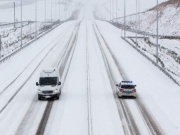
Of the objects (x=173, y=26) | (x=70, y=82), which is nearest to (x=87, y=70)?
(x=70, y=82)

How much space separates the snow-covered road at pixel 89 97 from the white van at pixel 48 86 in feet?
2.04

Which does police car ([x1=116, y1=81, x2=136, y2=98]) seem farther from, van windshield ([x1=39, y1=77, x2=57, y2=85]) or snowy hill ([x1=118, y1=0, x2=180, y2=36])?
snowy hill ([x1=118, y1=0, x2=180, y2=36])

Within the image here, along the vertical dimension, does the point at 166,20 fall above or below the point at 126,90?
above

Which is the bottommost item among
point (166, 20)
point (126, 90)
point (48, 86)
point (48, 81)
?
point (126, 90)

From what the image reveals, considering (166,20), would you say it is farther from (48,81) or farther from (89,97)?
(48,81)

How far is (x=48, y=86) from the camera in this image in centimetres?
3569

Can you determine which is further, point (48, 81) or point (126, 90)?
point (126, 90)

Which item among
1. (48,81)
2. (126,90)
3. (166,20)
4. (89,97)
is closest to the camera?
(48,81)

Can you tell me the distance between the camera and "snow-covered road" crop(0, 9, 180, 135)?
28.1 meters

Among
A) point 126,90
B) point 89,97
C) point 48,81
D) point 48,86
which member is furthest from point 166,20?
point 48,86

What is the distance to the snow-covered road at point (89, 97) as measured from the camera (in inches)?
1105

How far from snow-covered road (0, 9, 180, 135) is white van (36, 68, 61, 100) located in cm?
62

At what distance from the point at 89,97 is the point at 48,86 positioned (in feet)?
13.1

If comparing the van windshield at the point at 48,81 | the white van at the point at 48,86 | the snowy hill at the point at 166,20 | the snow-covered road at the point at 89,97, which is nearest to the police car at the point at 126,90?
the snow-covered road at the point at 89,97
